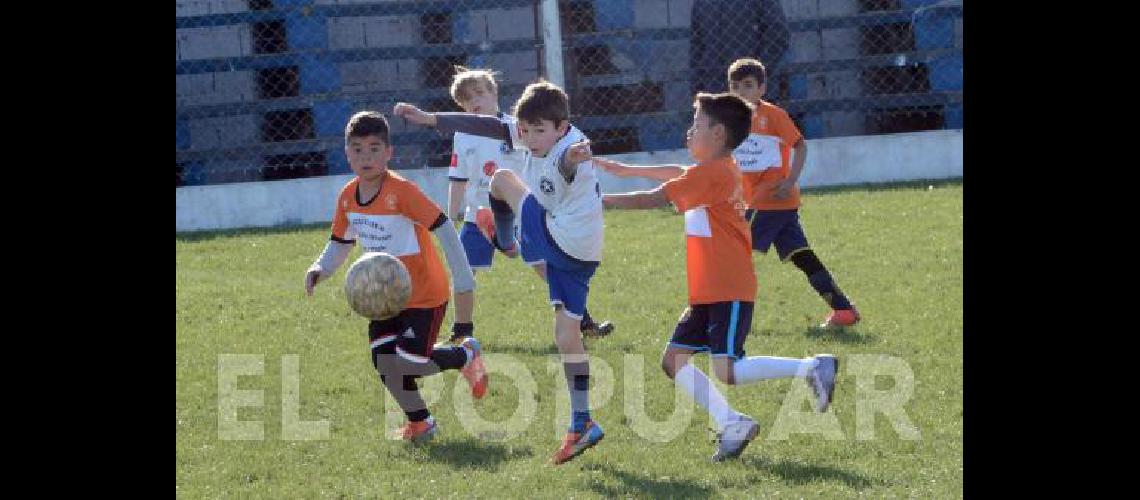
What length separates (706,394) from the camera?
254 inches

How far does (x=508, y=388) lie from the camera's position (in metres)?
7.64

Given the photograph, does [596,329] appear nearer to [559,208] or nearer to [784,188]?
[784,188]

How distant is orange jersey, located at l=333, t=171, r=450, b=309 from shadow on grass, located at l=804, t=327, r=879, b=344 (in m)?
2.37

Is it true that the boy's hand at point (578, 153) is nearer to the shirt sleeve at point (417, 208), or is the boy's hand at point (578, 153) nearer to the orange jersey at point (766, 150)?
the shirt sleeve at point (417, 208)

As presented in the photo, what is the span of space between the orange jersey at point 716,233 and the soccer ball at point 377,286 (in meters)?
1.27

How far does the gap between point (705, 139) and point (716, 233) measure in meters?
0.41

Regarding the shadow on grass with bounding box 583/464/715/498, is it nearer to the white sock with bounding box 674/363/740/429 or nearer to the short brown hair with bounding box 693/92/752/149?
the white sock with bounding box 674/363/740/429

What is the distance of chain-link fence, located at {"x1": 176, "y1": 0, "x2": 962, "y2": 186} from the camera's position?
1522 cm

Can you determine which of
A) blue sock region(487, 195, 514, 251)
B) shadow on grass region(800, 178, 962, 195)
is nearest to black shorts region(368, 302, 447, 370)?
blue sock region(487, 195, 514, 251)

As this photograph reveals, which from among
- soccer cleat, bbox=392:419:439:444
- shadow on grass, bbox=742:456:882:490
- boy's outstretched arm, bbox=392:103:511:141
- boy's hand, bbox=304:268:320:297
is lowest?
shadow on grass, bbox=742:456:882:490

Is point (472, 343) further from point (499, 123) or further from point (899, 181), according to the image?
point (899, 181)

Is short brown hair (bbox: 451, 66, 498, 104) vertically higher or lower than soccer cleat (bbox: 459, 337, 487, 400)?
higher

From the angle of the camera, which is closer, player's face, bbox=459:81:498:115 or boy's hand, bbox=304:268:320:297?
boy's hand, bbox=304:268:320:297
